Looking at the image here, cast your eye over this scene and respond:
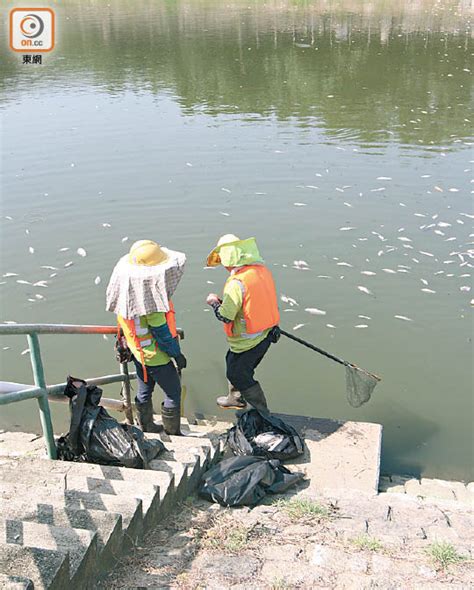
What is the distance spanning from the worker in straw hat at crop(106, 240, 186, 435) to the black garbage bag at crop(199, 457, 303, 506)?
1.09 meters

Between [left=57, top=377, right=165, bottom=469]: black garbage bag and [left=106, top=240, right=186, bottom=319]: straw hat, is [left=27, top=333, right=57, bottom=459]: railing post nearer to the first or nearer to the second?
[left=57, top=377, right=165, bottom=469]: black garbage bag

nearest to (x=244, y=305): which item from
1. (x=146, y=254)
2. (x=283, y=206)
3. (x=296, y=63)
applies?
(x=146, y=254)

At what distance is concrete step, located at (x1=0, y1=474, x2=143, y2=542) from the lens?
13.1 feet

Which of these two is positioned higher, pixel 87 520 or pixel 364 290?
pixel 87 520

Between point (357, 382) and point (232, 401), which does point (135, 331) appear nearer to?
point (232, 401)

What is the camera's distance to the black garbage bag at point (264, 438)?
6098 millimetres

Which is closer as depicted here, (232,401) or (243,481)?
(243,481)

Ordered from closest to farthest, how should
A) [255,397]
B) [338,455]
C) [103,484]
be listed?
[103,484]
[338,455]
[255,397]

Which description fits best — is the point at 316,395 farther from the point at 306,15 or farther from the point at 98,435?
the point at 306,15

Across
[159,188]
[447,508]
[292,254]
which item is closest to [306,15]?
[159,188]

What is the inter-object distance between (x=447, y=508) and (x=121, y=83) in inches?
911

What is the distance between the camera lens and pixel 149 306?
18.5 ft

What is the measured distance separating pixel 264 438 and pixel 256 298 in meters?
1.34

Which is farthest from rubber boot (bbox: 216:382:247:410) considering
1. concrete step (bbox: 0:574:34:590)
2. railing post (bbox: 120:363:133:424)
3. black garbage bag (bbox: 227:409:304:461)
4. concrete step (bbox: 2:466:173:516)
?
concrete step (bbox: 0:574:34:590)
